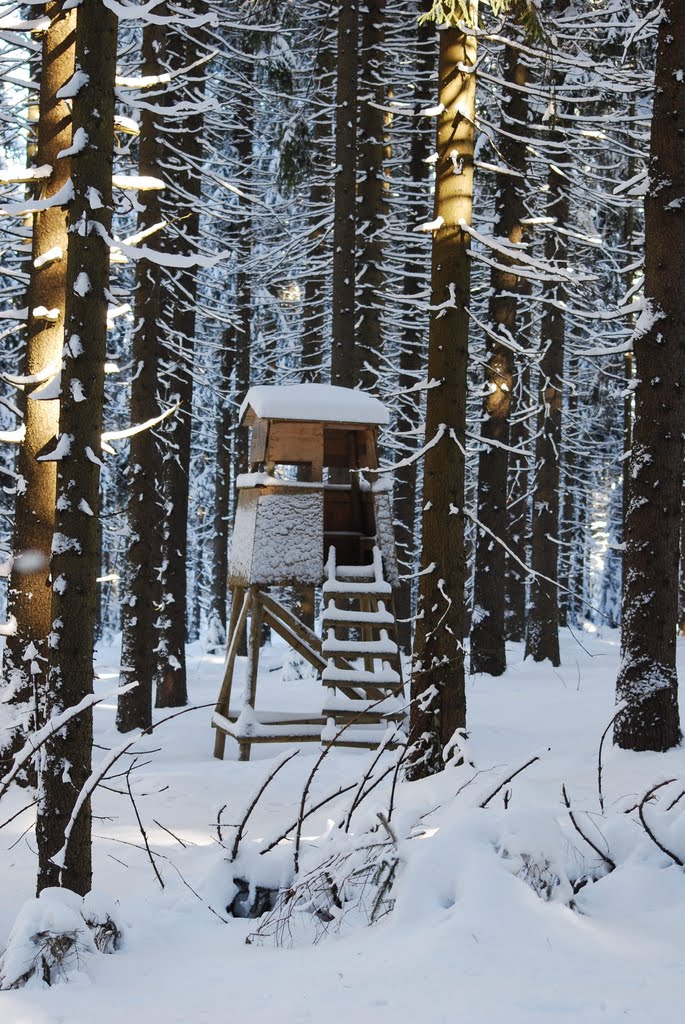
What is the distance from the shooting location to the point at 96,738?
10.5 metres

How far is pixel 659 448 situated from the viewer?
7.22 metres

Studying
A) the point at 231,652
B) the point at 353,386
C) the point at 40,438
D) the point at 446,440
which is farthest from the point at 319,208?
the point at 446,440

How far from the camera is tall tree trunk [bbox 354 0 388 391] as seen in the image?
14617 mm

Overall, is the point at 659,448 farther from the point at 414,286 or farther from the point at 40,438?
the point at 414,286

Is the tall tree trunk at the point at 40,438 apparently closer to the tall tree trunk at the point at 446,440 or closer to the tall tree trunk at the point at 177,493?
the tall tree trunk at the point at 446,440

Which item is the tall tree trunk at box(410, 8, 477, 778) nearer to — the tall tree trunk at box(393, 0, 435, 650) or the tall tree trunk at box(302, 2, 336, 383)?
the tall tree trunk at box(393, 0, 435, 650)

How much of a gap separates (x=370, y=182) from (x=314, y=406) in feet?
21.1

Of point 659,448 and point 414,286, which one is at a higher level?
point 414,286

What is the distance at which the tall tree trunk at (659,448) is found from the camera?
714 centimetres

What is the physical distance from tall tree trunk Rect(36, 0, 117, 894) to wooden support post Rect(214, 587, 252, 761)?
15.9 feet

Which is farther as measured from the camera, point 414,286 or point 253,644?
point 414,286

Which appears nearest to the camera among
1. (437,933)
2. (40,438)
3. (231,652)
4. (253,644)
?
(437,933)

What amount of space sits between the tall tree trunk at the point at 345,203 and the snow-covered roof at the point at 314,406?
3558 mm

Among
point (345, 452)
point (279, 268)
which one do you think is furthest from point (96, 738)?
point (279, 268)
